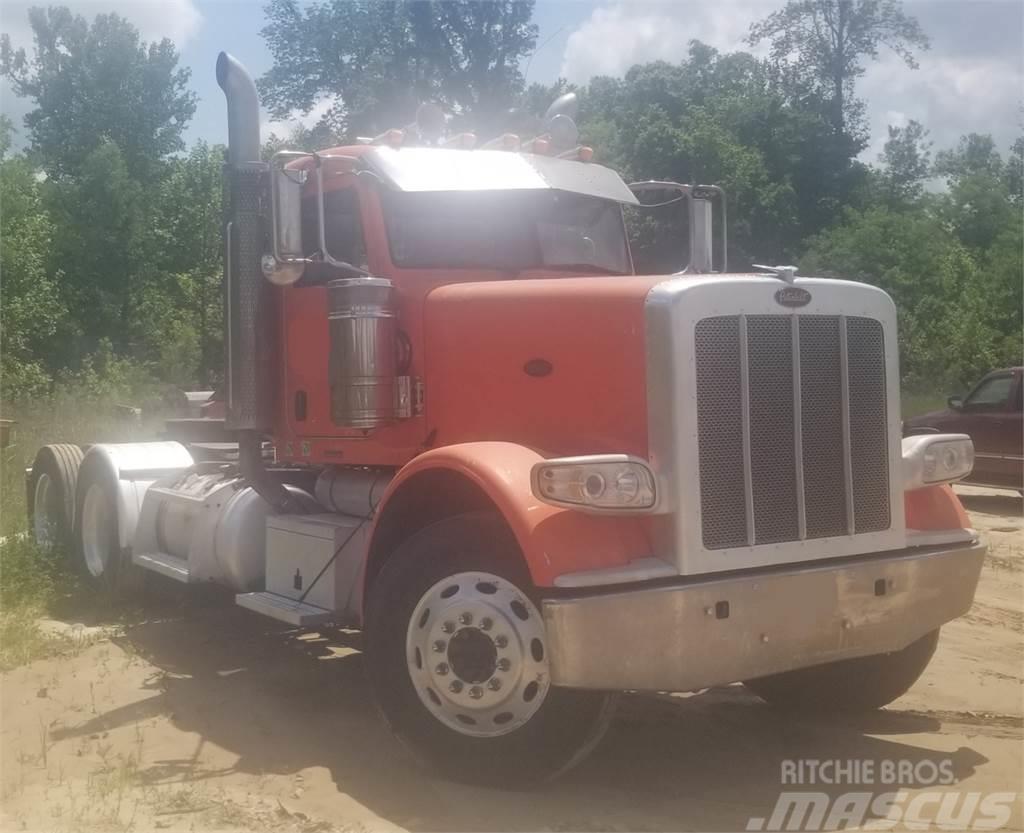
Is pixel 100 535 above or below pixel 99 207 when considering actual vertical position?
below

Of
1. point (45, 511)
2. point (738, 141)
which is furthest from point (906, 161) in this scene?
point (45, 511)

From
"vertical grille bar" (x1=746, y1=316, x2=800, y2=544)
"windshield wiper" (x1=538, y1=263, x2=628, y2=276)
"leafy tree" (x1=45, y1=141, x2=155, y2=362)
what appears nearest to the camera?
"vertical grille bar" (x1=746, y1=316, x2=800, y2=544)

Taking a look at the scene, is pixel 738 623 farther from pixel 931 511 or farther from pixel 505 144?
pixel 505 144

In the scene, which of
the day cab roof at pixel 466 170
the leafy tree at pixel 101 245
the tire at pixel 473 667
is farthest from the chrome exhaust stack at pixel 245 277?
the leafy tree at pixel 101 245

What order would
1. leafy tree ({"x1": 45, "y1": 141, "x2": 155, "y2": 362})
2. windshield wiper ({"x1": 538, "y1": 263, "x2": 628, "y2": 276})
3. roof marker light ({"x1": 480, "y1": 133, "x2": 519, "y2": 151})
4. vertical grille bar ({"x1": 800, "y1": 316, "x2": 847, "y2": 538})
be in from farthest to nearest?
leafy tree ({"x1": 45, "y1": 141, "x2": 155, "y2": 362}) < roof marker light ({"x1": 480, "y1": 133, "x2": 519, "y2": 151}) < windshield wiper ({"x1": 538, "y1": 263, "x2": 628, "y2": 276}) < vertical grille bar ({"x1": 800, "y1": 316, "x2": 847, "y2": 538})

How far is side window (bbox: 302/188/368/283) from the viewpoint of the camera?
583 centimetres

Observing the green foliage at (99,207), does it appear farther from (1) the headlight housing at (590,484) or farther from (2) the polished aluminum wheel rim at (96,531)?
(1) the headlight housing at (590,484)

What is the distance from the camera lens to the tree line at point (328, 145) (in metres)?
31.5

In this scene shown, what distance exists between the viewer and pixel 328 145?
33.6 m

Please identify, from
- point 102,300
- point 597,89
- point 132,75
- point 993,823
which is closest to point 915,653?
point 993,823

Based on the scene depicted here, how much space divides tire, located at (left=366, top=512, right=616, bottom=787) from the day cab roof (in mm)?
1984

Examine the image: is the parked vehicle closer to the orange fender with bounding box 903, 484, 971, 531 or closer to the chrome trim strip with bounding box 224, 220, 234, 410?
the orange fender with bounding box 903, 484, 971, 531

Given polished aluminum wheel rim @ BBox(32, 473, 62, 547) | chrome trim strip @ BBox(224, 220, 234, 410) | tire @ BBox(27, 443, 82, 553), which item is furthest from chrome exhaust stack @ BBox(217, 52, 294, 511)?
polished aluminum wheel rim @ BBox(32, 473, 62, 547)

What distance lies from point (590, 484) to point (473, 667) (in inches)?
33.5
